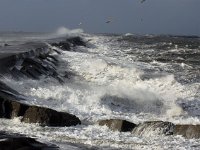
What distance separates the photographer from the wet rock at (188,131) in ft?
40.5

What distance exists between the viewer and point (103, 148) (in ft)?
36.7

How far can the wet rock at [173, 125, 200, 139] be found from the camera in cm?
1235

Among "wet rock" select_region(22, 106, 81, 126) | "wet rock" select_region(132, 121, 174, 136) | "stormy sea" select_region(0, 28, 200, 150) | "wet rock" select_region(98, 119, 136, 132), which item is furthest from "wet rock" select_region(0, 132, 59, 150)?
"wet rock" select_region(132, 121, 174, 136)

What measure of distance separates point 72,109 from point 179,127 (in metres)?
4.66

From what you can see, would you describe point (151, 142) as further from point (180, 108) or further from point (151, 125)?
point (180, 108)

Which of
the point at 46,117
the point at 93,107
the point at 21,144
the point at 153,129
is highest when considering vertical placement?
the point at 93,107

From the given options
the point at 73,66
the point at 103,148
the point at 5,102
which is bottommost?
the point at 103,148

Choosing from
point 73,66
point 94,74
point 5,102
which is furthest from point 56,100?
point 73,66

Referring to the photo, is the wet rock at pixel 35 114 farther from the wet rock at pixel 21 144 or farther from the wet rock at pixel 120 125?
the wet rock at pixel 21 144

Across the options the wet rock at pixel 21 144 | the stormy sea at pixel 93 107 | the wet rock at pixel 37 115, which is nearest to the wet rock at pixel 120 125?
the stormy sea at pixel 93 107

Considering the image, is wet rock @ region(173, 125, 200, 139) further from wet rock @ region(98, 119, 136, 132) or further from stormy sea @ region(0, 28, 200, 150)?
wet rock @ region(98, 119, 136, 132)

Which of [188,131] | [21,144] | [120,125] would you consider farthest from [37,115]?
[188,131]

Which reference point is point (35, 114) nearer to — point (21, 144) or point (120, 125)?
point (120, 125)

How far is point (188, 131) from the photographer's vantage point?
492 inches
